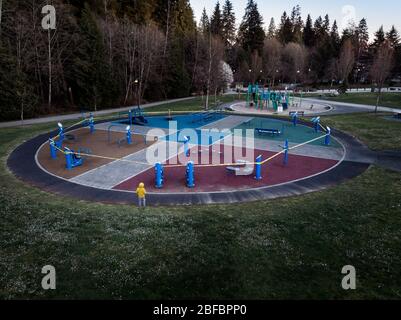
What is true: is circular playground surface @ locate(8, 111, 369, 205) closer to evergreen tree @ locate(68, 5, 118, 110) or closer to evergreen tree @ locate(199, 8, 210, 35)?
evergreen tree @ locate(68, 5, 118, 110)

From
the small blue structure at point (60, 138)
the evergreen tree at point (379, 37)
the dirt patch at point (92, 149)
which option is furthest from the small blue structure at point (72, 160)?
the evergreen tree at point (379, 37)

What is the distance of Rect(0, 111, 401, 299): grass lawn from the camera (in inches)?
299

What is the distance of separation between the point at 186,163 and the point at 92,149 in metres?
7.09

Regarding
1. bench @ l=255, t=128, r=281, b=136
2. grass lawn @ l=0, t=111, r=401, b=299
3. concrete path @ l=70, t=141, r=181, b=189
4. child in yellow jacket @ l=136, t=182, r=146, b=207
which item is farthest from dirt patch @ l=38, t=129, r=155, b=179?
bench @ l=255, t=128, r=281, b=136

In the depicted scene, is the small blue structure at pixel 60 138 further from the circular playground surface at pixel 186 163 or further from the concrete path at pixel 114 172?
the concrete path at pixel 114 172

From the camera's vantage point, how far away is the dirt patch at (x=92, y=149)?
17125 millimetres

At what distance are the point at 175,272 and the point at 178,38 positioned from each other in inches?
2289

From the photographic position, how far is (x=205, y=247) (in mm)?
9430

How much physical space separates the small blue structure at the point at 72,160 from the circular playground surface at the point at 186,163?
0.05 meters

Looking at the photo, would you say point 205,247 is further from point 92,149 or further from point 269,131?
point 269,131

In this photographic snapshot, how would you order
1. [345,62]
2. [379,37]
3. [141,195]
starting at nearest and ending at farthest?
1. [141,195]
2. [345,62]
3. [379,37]

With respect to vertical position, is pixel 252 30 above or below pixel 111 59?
above

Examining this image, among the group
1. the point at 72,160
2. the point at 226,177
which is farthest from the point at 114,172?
the point at 226,177
